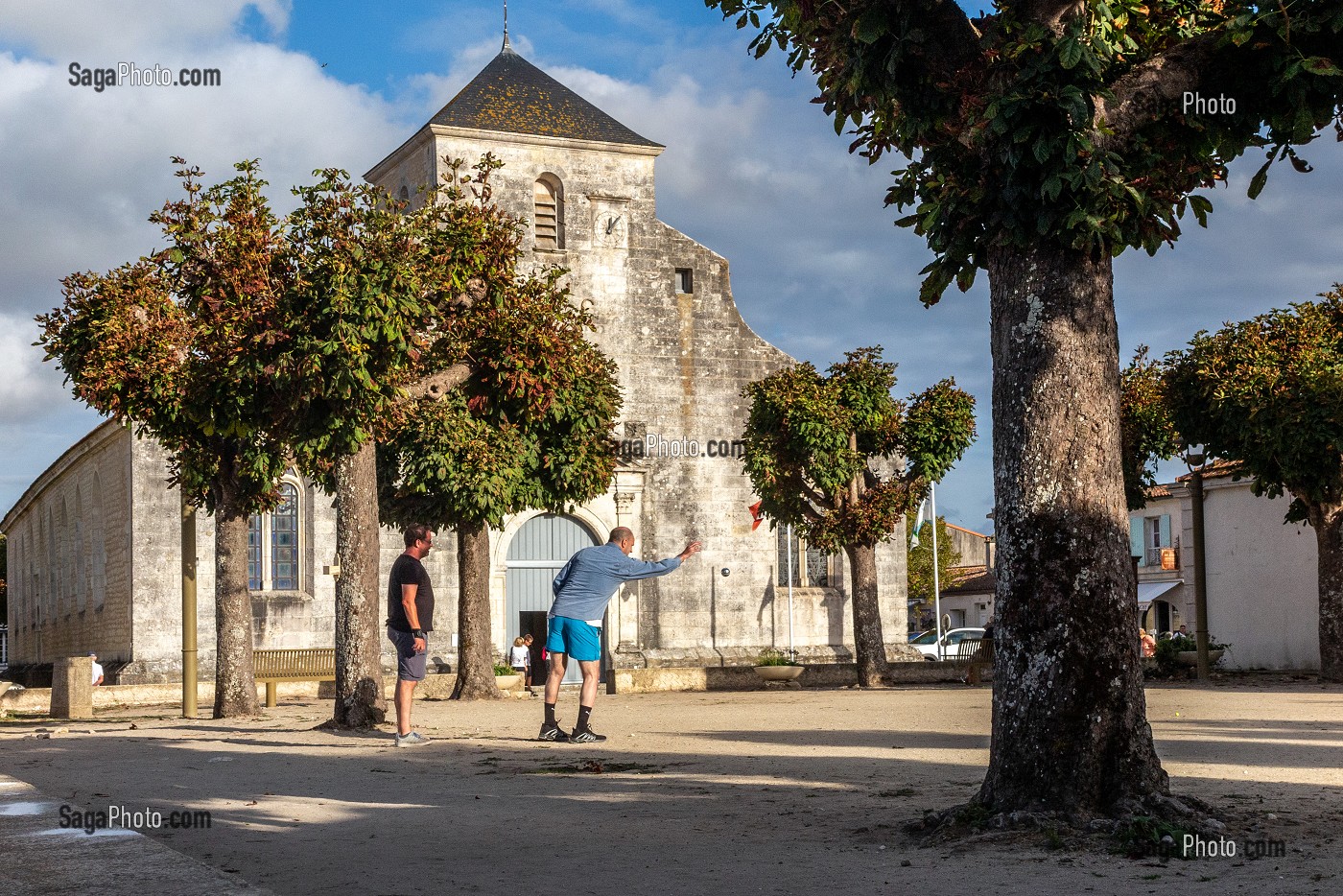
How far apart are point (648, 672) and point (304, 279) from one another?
12648 mm

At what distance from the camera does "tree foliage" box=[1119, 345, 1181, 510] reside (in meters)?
24.8

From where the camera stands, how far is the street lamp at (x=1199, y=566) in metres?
23.7

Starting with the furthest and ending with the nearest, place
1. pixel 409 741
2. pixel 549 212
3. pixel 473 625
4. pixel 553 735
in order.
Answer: pixel 549 212
pixel 473 625
pixel 553 735
pixel 409 741

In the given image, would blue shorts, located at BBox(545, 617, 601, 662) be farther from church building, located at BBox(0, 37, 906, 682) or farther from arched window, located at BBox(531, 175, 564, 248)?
arched window, located at BBox(531, 175, 564, 248)

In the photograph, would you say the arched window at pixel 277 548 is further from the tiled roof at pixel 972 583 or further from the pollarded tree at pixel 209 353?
the tiled roof at pixel 972 583

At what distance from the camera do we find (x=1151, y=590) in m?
52.0

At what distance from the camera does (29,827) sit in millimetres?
6707

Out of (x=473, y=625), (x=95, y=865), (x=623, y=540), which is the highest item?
(x=623, y=540)

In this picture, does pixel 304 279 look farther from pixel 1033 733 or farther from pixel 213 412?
pixel 1033 733

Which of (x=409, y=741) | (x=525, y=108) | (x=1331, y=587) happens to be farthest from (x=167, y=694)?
(x=1331, y=587)

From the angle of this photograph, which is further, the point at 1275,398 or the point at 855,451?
the point at 855,451

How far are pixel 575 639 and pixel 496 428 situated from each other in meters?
10.1

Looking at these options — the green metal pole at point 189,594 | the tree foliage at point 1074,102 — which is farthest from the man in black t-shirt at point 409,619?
the green metal pole at point 189,594

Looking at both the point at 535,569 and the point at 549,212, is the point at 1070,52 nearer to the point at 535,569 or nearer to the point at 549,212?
the point at 535,569
